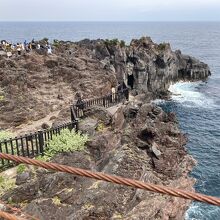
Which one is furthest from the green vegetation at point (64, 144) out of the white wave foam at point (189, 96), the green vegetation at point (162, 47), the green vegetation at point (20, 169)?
the green vegetation at point (162, 47)

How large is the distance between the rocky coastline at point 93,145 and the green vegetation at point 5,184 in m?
0.42

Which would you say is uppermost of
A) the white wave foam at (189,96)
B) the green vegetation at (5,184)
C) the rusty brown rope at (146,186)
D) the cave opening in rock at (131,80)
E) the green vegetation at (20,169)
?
the rusty brown rope at (146,186)

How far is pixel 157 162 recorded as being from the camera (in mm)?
22109

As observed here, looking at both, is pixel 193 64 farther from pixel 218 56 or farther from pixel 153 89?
pixel 218 56

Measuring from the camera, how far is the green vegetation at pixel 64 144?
762 inches

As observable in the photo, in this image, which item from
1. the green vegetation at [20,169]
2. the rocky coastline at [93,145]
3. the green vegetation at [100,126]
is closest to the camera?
the rocky coastline at [93,145]

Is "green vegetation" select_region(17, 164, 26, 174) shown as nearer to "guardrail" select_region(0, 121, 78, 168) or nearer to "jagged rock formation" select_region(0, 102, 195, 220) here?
"jagged rock formation" select_region(0, 102, 195, 220)

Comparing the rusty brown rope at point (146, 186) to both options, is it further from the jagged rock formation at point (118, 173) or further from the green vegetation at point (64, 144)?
the green vegetation at point (64, 144)

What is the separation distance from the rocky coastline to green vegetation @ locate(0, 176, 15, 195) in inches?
16.7

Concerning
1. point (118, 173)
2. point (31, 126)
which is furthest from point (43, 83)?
point (118, 173)

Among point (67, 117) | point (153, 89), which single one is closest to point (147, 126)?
point (67, 117)

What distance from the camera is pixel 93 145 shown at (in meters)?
20.7

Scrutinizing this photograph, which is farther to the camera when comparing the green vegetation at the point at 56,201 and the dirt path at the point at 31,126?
the dirt path at the point at 31,126

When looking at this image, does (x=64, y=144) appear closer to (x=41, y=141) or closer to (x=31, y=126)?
(x=41, y=141)
